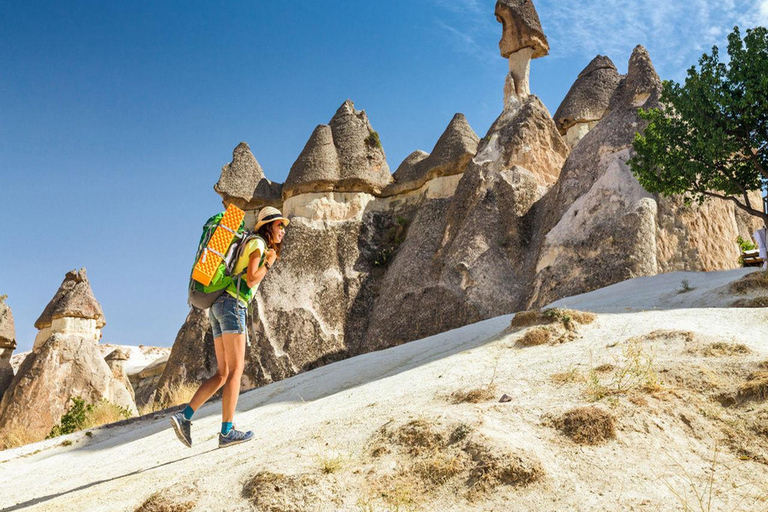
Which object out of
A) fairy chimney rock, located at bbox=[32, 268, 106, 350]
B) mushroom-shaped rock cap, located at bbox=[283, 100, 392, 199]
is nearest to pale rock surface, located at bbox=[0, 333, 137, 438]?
fairy chimney rock, located at bbox=[32, 268, 106, 350]

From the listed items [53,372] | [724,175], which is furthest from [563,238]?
[53,372]

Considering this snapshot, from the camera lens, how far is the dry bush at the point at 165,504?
133 inches

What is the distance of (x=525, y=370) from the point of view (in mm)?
4902

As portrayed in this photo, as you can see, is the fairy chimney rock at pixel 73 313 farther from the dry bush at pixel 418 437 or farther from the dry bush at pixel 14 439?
the dry bush at pixel 418 437

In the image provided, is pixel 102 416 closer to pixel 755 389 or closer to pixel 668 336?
pixel 668 336

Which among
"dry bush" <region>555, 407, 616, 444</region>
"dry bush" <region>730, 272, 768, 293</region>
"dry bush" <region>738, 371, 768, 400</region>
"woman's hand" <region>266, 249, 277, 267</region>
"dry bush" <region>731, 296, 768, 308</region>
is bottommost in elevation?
"dry bush" <region>738, 371, 768, 400</region>

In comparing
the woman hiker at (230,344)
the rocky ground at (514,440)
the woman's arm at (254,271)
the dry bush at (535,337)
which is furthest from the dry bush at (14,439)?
the dry bush at (535,337)

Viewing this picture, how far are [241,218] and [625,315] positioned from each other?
3.91 m

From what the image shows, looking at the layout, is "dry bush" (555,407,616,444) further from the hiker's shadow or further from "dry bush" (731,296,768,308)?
"dry bush" (731,296,768,308)

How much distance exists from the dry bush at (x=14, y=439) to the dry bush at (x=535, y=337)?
6.90 m

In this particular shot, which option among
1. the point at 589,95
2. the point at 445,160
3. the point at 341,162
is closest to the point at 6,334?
the point at 341,162

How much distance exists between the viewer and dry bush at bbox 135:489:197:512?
3391mm

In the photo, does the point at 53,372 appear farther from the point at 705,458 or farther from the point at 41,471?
the point at 705,458

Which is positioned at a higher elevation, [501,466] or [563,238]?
[563,238]
